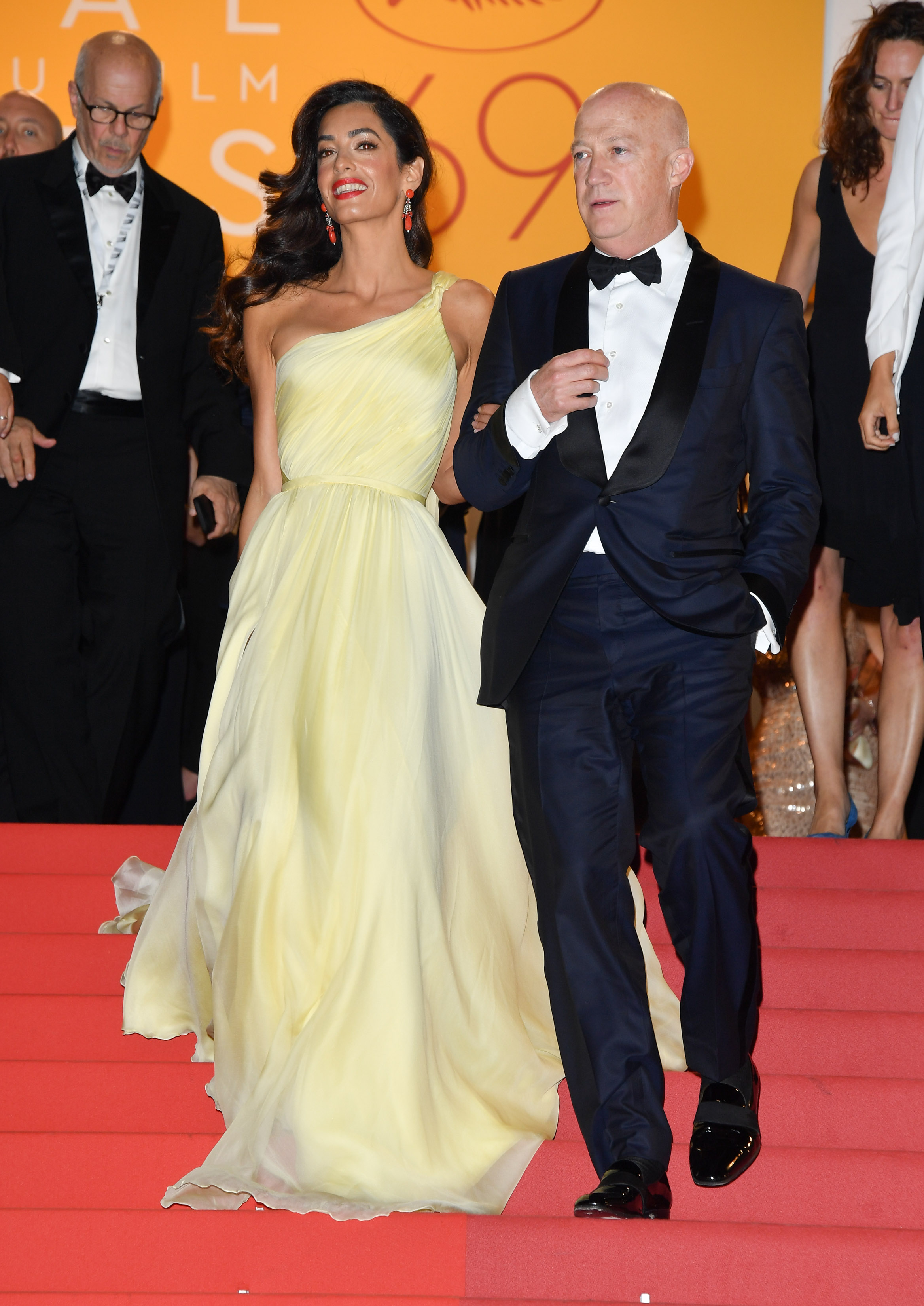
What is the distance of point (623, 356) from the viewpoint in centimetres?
260

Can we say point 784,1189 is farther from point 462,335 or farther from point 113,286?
point 113,286

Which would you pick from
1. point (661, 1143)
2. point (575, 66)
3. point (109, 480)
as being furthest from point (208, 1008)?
point (575, 66)

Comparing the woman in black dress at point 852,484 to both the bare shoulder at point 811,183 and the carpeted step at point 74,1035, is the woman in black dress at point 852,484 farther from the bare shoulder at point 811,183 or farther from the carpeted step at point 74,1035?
the carpeted step at point 74,1035

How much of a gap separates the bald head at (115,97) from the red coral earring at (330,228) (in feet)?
2.86

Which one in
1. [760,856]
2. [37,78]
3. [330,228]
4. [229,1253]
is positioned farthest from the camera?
[37,78]

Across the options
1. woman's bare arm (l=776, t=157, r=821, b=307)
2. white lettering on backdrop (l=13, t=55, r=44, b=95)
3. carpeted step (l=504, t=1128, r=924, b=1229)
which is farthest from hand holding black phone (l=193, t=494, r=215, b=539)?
white lettering on backdrop (l=13, t=55, r=44, b=95)

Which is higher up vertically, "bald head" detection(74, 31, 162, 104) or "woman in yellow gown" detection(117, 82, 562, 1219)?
"bald head" detection(74, 31, 162, 104)

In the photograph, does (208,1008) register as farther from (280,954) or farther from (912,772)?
(912,772)

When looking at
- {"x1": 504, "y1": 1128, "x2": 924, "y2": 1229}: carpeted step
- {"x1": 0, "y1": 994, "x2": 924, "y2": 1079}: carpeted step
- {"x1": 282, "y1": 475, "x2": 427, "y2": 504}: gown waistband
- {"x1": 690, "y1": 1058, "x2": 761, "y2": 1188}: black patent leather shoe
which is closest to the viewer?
{"x1": 690, "y1": 1058, "x2": 761, "y2": 1188}: black patent leather shoe

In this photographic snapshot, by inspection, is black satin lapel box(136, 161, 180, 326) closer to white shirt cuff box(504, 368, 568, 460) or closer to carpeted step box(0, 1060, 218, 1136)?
white shirt cuff box(504, 368, 568, 460)

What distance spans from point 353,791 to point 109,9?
393 cm

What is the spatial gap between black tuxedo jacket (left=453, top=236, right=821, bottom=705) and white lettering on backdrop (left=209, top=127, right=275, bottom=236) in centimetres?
326

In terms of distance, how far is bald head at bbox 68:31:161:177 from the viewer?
3906 millimetres

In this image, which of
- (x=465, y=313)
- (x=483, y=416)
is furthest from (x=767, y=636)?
(x=465, y=313)
